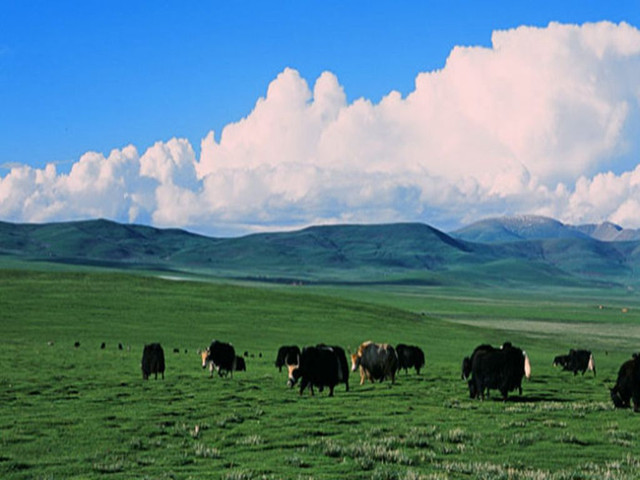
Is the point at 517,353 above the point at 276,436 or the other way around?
above

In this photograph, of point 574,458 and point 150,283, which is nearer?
point 574,458

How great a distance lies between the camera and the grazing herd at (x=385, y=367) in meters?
23.2

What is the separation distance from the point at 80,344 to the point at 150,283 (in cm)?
6042

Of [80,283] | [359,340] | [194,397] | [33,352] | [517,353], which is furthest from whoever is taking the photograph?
[80,283]

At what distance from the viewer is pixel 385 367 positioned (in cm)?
3212

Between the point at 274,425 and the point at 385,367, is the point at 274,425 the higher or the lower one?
the lower one

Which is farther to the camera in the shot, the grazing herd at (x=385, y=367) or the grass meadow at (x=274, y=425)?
the grazing herd at (x=385, y=367)

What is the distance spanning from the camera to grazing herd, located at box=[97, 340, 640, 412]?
76.1ft

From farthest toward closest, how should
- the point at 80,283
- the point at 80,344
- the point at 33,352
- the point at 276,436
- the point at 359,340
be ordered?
the point at 80,283 < the point at 359,340 < the point at 80,344 < the point at 33,352 < the point at 276,436

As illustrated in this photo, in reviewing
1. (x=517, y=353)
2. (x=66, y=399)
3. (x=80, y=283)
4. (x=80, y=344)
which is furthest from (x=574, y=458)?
(x=80, y=283)

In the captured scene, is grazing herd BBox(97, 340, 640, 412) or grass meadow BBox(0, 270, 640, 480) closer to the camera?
grass meadow BBox(0, 270, 640, 480)

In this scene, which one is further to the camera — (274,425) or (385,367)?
(385,367)

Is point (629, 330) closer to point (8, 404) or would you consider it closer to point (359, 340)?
point (359, 340)

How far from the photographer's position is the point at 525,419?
2052 centimetres
